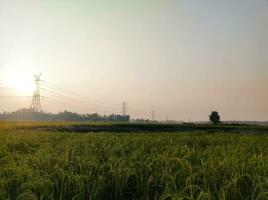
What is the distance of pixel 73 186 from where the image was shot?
245 inches

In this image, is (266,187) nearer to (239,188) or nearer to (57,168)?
(239,188)

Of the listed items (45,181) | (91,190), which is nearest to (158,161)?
(91,190)

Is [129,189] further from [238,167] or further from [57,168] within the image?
[238,167]

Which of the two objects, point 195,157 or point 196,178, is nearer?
point 196,178

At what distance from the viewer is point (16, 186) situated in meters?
6.67

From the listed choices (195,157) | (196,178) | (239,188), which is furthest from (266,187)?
(195,157)

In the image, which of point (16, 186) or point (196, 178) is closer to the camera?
point (196, 178)

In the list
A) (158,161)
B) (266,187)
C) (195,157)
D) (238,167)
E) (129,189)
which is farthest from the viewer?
(195,157)

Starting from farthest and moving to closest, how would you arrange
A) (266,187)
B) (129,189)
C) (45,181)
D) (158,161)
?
(158,161) → (129,189) → (45,181) → (266,187)

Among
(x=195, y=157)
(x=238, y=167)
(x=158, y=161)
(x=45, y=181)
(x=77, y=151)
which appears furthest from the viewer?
(x=77, y=151)

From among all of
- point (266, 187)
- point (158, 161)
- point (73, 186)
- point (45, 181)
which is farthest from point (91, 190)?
point (266, 187)

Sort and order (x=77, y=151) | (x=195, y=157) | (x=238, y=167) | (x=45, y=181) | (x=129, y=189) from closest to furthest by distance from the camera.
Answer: (x=45, y=181)
(x=129, y=189)
(x=238, y=167)
(x=195, y=157)
(x=77, y=151)

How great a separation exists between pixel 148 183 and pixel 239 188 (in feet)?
4.45

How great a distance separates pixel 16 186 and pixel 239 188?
3.64 m
